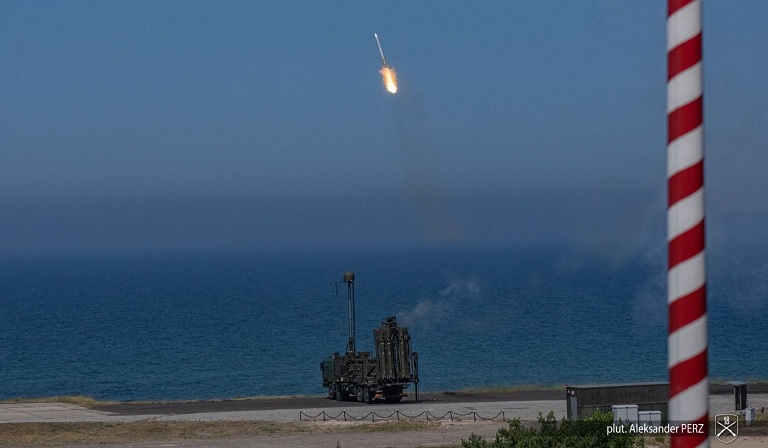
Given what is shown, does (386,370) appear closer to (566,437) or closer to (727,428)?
(727,428)

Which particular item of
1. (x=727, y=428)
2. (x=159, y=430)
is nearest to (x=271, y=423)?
(x=159, y=430)

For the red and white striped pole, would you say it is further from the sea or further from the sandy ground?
the sea

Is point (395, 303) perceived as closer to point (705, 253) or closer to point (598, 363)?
point (598, 363)

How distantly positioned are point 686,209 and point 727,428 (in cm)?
2962

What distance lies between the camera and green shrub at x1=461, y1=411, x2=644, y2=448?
2133 centimetres

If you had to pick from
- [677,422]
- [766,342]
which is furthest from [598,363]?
[677,422]

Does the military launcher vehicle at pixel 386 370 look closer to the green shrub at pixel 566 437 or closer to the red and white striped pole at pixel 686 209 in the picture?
the green shrub at pixel 566 437

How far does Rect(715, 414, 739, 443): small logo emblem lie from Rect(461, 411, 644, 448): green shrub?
37.4ft

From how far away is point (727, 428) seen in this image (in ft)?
112

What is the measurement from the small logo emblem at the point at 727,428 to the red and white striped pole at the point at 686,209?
92.5ft

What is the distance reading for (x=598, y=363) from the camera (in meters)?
90.9

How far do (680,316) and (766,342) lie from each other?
103388mm

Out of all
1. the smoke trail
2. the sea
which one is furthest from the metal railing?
the smoke trail

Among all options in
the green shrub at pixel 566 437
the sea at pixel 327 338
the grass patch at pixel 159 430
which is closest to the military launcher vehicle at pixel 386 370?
the grass patch at pixel 159 430
